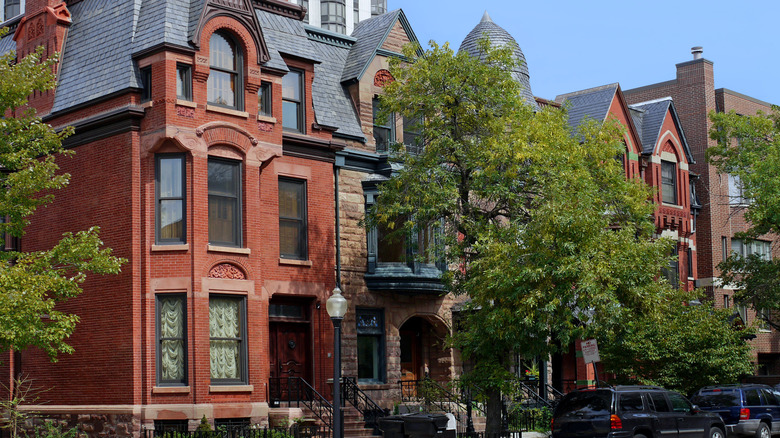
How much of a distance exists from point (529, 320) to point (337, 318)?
481 centimetres

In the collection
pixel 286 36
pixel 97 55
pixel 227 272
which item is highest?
pixel 286 36

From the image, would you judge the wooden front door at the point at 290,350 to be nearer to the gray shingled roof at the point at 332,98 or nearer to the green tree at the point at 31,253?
the gray shingled roof at the point at 332,98

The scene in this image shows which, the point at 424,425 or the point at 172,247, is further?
the point at 172,247

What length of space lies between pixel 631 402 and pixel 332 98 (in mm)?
13607

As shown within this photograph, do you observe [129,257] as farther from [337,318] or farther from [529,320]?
[529,320]

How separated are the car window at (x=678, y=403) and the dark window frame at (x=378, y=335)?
9474mm

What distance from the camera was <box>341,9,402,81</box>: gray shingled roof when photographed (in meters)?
31.8

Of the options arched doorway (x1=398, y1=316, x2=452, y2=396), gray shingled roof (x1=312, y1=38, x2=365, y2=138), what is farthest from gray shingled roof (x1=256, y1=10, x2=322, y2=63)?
arched doorway (x1=398, y1=316, x2=452, y2=396)

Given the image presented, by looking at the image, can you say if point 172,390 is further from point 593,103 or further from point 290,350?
point 593,103

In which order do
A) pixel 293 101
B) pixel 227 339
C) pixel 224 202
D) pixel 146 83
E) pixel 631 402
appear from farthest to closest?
pixel 293 101, pixel 224 202, pixel 146 83, pixel 227 339, pixel 631 402

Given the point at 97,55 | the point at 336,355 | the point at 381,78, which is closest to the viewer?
the point at 336,355

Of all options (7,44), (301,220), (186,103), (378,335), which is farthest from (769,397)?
(7,44)

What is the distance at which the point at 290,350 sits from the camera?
29109 mm

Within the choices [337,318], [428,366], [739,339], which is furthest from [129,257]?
[739,339]
